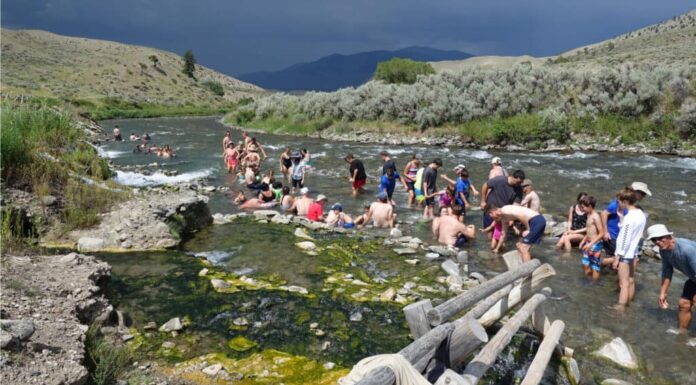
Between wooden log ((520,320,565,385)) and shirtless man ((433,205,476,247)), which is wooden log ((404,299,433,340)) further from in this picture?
shirtless man ((433,205,476,247))

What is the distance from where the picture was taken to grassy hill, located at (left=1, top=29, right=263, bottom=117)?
3369 inches

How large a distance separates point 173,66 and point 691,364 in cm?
16097

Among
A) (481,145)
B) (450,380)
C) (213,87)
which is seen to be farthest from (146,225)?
(213,87)

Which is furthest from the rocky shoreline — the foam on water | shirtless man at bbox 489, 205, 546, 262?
shirtless man at bbox 489, 205, 546, 262

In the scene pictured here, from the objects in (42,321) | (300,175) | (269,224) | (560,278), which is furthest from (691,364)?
(300,175)

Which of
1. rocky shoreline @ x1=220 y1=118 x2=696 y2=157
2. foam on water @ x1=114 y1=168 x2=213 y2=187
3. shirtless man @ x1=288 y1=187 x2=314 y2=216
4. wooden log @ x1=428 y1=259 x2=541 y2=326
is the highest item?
rocky shoreline @ x1=220 y1=118 x2=696 y2=157

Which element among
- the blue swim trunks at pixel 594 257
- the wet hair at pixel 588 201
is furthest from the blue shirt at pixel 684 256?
the wet hair at pixel 588 201

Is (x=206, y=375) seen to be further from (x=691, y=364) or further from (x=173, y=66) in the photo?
(x=173, y=66)

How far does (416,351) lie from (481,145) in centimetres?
3218

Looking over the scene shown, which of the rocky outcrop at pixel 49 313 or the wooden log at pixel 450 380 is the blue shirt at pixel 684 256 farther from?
the rocky outcrop at pixel 49 313

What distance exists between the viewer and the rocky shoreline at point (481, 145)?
28.9 meters

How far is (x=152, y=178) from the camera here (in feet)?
74.0

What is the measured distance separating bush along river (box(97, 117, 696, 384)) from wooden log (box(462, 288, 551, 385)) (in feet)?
2.53

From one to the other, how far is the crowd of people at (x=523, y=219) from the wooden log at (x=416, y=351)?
462 centimetres
